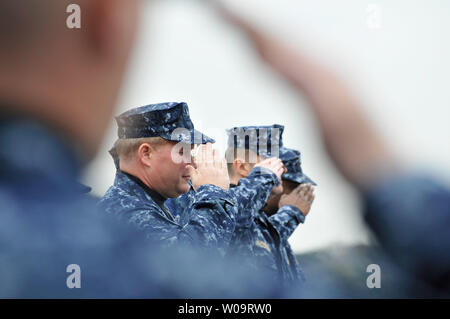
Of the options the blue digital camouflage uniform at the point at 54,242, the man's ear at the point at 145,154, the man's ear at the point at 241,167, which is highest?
the man's ear at the point at 145,154

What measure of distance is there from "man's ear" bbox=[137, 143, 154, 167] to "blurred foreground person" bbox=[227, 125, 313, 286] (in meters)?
0.50

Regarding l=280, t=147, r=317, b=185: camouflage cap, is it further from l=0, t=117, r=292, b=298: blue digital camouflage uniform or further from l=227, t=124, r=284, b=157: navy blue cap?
l=0, t=117, r=292, b=298: blue digital camouflage uniform

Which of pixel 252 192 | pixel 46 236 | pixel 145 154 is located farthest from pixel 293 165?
pixel 46 236

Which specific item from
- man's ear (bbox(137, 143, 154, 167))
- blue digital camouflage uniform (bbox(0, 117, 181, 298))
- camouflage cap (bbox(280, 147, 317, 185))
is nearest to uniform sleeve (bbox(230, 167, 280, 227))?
camouflage cap (bbox(280, 147, 317, 185))

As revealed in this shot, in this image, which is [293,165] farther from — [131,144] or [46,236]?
[46,236]

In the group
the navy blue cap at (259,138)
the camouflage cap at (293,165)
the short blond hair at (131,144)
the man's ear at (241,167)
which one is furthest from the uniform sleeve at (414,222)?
the short blond hair at (131,144)

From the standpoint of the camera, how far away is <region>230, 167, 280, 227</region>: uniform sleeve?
3090 millimetres

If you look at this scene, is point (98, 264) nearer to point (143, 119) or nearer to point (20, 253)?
point (20, 253)

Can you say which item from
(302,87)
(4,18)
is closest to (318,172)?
(302,87)

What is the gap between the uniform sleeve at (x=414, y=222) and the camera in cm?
346

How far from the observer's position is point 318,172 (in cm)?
347

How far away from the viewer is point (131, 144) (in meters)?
3.10

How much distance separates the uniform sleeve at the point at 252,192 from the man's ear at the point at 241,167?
7 cm

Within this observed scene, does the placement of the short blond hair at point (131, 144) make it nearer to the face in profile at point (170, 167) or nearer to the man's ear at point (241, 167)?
the face in profile at point (170, 167)
